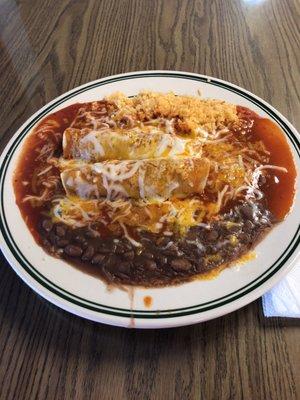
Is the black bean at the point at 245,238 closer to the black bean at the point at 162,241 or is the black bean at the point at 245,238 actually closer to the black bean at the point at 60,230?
the black bean at the point at 162,241

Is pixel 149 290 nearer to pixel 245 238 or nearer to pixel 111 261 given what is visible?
pixel 111 261

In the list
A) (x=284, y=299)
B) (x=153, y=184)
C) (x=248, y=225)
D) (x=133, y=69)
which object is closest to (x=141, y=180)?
(x=153, y=184)

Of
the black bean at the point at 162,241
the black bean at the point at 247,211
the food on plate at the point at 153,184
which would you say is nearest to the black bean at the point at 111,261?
the food on plate at the point at 153,184

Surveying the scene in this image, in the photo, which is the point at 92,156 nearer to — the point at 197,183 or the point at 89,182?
the point at 89,182

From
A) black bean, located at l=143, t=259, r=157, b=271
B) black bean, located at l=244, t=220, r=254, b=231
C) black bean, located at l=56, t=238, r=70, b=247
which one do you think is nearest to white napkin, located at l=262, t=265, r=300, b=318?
black bean, located at l=244, t=220, r=254, b=231

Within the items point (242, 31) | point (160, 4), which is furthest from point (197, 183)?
point (160, 4)

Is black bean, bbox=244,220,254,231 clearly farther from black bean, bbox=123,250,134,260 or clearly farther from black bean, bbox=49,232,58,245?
black bean, bbox=49,232,58,245

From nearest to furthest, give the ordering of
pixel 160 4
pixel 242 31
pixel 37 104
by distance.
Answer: pixel 37 104, pixel 242 31, pixel 160 4
